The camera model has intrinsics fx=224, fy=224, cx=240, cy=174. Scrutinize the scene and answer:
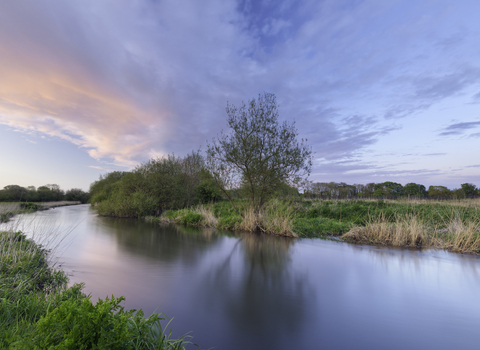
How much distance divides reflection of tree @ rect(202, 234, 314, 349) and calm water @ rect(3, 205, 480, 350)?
2cm

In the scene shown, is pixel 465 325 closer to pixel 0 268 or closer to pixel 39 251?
pixel 0 268

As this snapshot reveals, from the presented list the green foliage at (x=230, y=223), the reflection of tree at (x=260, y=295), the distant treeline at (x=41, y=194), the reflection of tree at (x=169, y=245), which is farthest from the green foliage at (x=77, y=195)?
the reflection of tree at (x=260, y=295)

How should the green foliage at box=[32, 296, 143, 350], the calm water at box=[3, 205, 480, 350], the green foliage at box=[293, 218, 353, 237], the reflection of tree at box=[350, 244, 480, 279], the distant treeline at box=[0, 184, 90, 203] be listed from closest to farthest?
the green foliage at box=[32, 296, 143, 350] → the calm water at box=[3, 205, 480, 350] → the reflection of tree at box=[350, 244, 480, 279] → the green foliage at box=[293, 218, 353, 237] → the distant treeline at box=[0, 184, 90, 203]

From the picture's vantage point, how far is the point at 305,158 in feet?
39.5

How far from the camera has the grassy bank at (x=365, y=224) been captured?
28.3ft

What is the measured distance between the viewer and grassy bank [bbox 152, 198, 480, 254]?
8.63 metres

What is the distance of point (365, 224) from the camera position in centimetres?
1201

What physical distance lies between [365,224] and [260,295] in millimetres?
9947

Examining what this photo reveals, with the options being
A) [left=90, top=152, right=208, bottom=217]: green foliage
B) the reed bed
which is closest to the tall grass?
the reed bed

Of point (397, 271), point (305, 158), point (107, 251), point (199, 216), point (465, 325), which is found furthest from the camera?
point (199, 216)

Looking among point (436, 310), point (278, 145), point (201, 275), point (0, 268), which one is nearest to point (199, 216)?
point (278, 145)

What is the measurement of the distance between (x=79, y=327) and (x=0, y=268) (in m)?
3.74

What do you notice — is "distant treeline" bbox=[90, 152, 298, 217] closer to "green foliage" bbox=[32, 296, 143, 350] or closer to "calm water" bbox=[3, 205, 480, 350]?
"calm water" bbox=[3, 205, 480, 350]

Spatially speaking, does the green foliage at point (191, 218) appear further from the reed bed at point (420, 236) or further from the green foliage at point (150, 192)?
the reed bed at point (420, 236)
